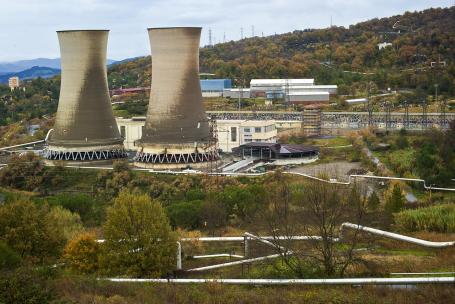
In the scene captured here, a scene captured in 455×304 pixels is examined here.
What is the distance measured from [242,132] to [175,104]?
15.3 ft

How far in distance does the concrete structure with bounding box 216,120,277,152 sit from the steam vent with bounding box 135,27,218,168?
318cm

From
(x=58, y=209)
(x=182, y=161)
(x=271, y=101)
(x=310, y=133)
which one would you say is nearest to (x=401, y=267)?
(x=58, y=209)

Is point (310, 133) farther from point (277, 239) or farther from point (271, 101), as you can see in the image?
point (277, 239)

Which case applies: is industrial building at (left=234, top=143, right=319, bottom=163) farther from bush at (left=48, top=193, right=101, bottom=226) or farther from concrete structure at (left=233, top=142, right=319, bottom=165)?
bush at (left=48, top=193, right=101, bottom=226)

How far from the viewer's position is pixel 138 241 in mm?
8977

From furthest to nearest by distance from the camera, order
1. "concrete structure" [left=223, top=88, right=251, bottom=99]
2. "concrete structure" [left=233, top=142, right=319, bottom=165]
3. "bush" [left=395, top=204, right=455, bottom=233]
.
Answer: "concrete structure" [left=223, top=88, right=251, bottom=99] < "concrete structure" [left=233, top=142, right=319, bottom=165] < "bush" [left=395, top=204, right=455, bottom=233]

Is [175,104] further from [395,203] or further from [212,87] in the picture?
[212,87]

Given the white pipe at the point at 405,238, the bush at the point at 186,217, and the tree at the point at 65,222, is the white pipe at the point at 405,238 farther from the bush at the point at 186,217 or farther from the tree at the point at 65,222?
the bush at the point at 186,217

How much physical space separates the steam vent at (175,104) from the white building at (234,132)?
3.18 m

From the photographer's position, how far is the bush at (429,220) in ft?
34.8

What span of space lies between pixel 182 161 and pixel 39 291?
12763 millimetres

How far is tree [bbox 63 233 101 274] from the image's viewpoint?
30.1 ft

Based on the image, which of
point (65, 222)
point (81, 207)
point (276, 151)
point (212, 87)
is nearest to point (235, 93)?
point (212, 87)

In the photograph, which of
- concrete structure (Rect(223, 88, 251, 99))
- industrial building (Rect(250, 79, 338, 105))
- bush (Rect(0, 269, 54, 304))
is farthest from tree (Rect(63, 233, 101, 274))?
concrete structure (Rect(223, 88, 251, 99))
